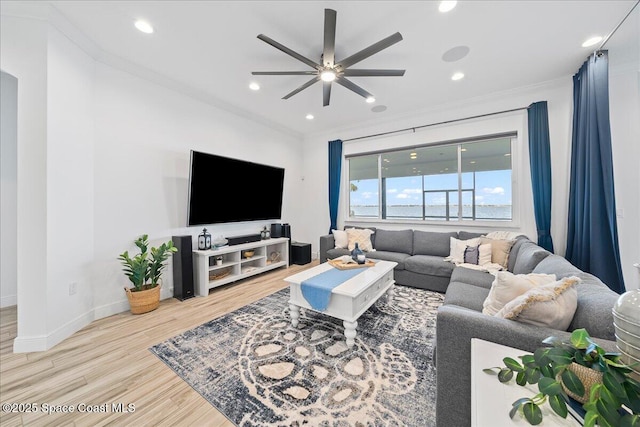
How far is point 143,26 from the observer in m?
2.21

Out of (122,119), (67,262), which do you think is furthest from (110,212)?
(122,119)

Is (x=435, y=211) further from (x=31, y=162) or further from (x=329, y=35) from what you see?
(x=31, y=162)

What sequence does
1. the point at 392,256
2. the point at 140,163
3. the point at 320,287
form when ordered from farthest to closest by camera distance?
the point at 392,256
the point at 140,163
the point at 320,287

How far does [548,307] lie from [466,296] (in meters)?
0.97

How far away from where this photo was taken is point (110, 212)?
8.82 ft

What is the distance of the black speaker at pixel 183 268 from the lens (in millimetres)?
3041

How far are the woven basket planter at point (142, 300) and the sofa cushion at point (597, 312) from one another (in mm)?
3682

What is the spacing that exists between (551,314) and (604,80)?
306 cm

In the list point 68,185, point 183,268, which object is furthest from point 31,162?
point 183,268

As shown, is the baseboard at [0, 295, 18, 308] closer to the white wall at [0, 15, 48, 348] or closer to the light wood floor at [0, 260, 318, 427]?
the light wood floor at [0, 260, 318, 427]

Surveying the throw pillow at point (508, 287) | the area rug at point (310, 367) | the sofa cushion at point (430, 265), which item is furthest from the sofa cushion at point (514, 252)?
the throw pillow at point (508, 287)

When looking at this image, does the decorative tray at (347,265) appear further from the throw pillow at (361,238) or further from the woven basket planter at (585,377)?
the woven basket planter at (585,377)

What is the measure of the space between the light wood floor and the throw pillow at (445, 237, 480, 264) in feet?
10.6

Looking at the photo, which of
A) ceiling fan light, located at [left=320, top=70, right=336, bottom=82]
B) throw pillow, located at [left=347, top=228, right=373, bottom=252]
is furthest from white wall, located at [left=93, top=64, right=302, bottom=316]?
throw pillow, located at [left=347, top=228, right=373, bottom=252]
